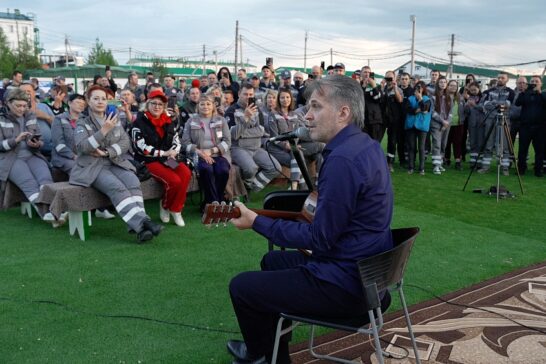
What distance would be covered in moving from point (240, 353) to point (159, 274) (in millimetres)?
1894

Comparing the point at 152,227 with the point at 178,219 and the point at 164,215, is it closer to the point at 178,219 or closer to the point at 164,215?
the point at 178,219

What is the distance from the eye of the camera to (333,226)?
2.41m

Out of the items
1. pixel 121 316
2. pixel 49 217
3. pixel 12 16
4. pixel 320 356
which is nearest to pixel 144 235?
pixel 49 217

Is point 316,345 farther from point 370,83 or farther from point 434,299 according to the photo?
point 370,83

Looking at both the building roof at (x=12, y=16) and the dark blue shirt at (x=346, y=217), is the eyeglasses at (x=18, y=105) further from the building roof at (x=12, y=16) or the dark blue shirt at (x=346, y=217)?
the building roof at (x=12, y=16)

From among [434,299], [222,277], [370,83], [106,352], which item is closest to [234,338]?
[106,352]

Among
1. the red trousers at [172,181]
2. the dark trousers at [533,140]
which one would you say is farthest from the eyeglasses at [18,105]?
the dark trousers at [533,140]

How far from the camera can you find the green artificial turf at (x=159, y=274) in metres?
3.45

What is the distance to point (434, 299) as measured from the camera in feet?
14.0

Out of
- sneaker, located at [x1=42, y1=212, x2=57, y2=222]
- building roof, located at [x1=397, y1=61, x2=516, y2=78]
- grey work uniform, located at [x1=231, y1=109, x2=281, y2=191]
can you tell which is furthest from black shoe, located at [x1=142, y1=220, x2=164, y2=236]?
building roof, located at [x1=397, y1=61, x2=516, y2=78]

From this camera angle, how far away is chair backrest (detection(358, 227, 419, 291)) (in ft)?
7.85

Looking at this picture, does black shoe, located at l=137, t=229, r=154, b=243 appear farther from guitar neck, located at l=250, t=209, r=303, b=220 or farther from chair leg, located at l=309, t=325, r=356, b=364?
guitar neck, located at l=250, t=209, r=303, b=220

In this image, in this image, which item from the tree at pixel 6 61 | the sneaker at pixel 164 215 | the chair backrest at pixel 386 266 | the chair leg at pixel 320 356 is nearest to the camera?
the chair backrest at pixel 386 266

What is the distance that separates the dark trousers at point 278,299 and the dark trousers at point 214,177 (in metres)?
4.34
